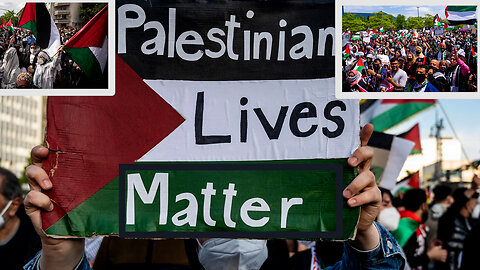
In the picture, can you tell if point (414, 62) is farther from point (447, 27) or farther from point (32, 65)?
point (32, 65)

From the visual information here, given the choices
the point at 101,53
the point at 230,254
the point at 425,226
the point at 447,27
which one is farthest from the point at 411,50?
the point at 425,226

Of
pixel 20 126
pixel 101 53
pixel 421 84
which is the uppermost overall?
pixel 20 126

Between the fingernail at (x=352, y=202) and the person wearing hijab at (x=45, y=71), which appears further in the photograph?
the person wearing hijab at (x=45, y=71)

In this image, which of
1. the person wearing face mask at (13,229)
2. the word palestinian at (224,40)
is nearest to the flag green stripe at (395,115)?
the person wearing face mask at (13,229)

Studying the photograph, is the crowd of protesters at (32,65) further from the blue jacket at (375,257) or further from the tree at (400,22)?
the tree at (400,22)

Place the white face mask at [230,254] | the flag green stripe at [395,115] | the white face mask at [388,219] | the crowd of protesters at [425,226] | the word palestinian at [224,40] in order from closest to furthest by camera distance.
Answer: the word palestinian at [224,40] < the white face mask at [230,254] < the white face mask at [388,219] < the crowd of protesters at [425,226] < the flag green stripe at [395,115]

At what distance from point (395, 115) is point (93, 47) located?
261 inches

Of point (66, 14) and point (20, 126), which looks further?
point (20, 126)

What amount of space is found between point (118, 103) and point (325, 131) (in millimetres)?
749

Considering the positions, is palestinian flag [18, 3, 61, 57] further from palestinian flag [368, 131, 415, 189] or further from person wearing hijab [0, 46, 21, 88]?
palestinian flag [368, 131, 415, 189]

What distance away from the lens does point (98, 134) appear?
2.66 metres

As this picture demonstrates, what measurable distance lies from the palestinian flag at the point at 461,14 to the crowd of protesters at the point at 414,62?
43 mm

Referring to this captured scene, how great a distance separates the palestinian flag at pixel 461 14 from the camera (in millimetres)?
2732

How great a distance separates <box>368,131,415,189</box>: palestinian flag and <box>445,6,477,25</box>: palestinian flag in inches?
128
